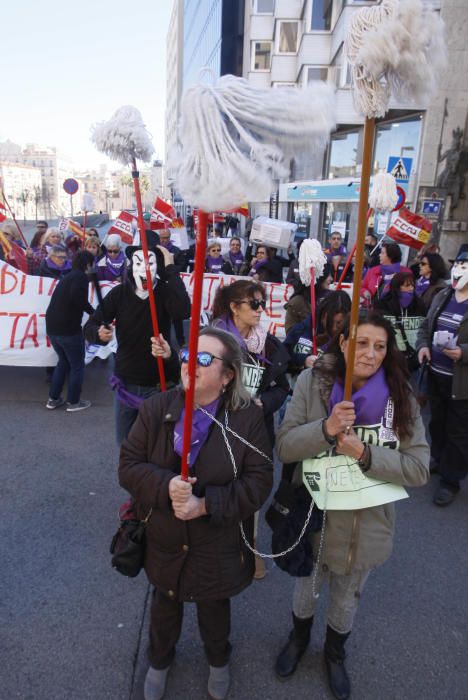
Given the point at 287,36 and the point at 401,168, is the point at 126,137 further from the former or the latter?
the point at 287,36

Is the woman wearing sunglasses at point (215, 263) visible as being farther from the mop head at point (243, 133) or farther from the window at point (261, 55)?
the window at point (261, 55)

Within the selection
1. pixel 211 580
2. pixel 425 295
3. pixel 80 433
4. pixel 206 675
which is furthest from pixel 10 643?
pixel 425 295

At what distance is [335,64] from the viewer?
19.8 metres

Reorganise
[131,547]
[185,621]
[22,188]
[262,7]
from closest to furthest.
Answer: [131,547]
[185,621]
[262,7]
[22,188]

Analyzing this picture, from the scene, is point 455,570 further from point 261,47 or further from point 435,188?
point 261,47

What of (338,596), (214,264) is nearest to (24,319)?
(214,264)

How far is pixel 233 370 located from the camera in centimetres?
209

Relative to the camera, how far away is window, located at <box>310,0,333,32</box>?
20.5 metres

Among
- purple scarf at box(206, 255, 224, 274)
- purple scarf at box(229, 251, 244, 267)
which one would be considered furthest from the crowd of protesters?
purple scarf at box(229, 251, 244, 267)

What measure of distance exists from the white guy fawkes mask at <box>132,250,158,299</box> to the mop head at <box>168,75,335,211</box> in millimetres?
2176

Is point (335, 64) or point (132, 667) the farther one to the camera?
point (335, 64)

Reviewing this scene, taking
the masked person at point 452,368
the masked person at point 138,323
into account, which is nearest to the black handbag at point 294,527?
the masked person at point 138,323

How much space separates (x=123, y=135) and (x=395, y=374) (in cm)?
179

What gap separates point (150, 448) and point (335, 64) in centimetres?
2190
